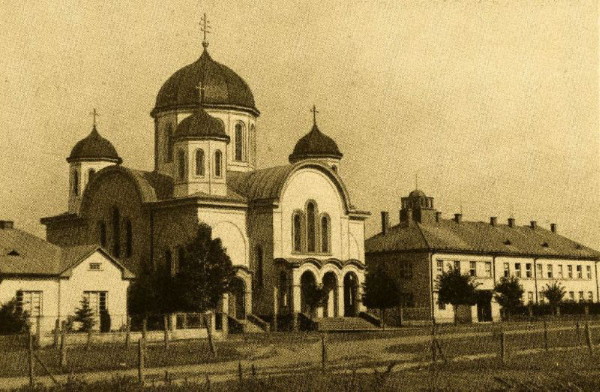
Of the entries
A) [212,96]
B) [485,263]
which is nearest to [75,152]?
[212,96]

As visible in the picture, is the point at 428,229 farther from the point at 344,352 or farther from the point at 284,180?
the point at 344,352

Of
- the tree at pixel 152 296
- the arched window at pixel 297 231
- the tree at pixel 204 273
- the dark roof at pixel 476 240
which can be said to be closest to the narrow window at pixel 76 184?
the tree at pixel 152 296

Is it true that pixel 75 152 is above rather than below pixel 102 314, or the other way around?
above

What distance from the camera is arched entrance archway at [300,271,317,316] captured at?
55.2 m

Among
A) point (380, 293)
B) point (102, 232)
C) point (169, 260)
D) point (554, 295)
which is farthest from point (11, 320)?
point (554, 295)

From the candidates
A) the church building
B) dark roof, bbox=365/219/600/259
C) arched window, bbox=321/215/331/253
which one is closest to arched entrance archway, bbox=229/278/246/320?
the church building

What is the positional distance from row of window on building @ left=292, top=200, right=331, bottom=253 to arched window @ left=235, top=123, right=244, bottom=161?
6.46 meters

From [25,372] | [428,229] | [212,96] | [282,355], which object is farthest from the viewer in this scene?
[428,229]

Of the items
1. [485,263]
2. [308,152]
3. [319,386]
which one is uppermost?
[308,152]

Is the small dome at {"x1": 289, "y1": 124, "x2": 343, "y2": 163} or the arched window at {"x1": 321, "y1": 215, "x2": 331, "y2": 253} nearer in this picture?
the arched window at {"x1": 321, "y1": 215, "x2": 331, "y2": 253}

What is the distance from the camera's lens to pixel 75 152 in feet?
218

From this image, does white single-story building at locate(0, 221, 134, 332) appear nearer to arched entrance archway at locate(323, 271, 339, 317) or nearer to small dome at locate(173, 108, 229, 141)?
small dome at locate(173, 108, 229, 141)

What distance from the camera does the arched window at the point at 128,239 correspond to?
192ft

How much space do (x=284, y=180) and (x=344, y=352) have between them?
76.6 ft
